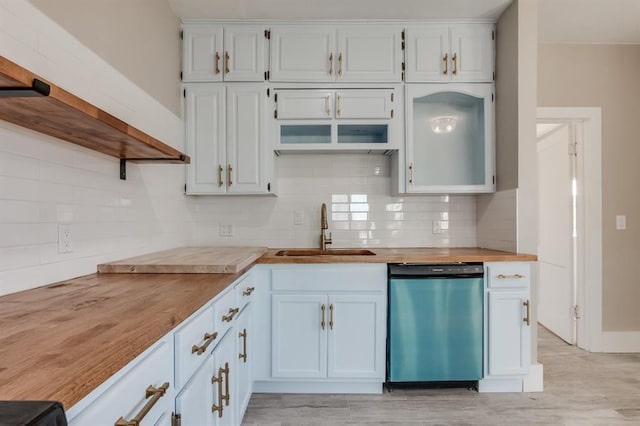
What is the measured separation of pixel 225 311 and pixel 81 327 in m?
0.73

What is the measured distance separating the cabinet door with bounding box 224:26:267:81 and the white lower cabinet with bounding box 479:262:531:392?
2.09 metres

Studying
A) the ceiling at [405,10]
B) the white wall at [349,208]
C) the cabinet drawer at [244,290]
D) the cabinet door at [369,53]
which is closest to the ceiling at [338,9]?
the ceiling at [405,10]

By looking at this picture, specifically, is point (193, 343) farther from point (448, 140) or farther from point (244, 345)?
point (448, 140)

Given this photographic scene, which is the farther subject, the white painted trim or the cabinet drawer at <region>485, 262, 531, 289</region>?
the white painted trim

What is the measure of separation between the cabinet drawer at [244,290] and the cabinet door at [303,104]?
3.94 ft

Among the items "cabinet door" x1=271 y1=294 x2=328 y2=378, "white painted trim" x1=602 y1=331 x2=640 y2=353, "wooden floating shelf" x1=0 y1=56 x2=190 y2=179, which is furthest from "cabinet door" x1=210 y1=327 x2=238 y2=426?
"white painted trim" x1=602 y1=331 x2=640 y2=353

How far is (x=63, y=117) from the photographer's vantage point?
1.12 m

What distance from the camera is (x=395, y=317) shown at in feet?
7.39

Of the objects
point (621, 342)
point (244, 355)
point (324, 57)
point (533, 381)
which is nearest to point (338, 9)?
point (324, 57)

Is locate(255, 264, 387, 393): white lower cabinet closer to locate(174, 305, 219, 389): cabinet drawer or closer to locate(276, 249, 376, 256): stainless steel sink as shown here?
locate(276, 249, 376, 256): stainless steel sink

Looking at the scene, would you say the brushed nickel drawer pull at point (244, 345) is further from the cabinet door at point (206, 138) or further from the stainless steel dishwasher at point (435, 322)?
the cabinet door at point (206, 138)

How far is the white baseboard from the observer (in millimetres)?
2363

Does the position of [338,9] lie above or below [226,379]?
above

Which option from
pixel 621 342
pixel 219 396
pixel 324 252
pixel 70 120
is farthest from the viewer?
pixel 621 342
